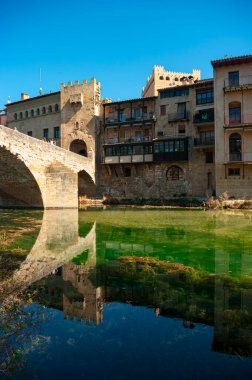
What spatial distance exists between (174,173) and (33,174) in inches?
714

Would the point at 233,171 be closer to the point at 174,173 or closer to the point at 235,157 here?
the point at 235,157

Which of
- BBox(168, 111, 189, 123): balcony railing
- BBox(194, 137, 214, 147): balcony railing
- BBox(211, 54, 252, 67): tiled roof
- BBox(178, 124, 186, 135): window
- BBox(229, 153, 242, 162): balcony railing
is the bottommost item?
BBox(229, 153, 242, 162): balcony railing

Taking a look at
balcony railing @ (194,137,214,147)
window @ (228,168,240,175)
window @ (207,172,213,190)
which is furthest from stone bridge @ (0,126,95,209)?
window @ (228,168,240,175)

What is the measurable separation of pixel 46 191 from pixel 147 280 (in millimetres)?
19834

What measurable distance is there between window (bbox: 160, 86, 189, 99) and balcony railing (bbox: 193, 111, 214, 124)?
10.3ft

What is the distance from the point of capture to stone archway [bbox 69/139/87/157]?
40562mm

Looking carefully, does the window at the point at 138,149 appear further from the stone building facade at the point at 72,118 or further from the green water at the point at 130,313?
the green water at the point at 130,313

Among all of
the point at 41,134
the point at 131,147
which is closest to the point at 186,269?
the point at 131,147

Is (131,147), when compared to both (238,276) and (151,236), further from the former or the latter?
(238,276)

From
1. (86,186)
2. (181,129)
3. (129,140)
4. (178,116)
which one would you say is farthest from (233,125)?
(86,186)

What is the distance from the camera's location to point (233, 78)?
29984 mm

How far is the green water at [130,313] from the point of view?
3.10 metres

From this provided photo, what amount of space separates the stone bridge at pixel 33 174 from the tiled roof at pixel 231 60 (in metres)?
17.0

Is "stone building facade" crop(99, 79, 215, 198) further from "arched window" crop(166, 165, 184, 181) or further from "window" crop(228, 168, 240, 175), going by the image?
"window" crop(228, 168, 240, 175)
